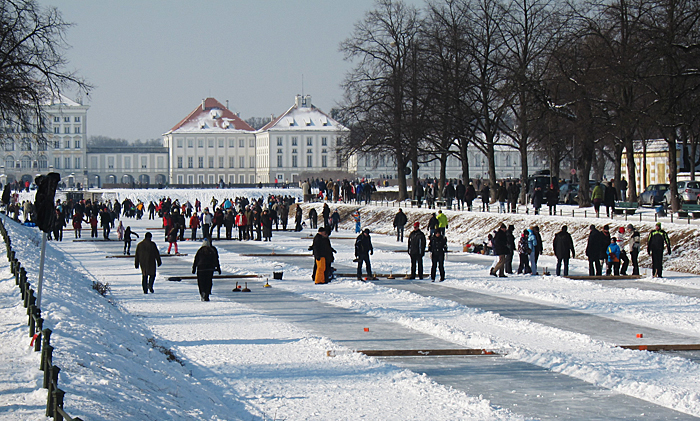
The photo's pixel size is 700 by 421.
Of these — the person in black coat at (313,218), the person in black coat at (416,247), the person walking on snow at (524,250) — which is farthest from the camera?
the person in black coat at (313,218)

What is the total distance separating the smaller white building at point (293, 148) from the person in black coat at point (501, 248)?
108 meters

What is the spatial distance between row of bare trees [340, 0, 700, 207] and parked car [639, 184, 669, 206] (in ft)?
6.73

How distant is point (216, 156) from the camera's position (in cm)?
13838

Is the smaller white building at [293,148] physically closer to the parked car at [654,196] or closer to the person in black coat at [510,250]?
the parked car at [654,196]

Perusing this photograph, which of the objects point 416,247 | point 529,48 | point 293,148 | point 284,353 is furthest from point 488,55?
point 293,148

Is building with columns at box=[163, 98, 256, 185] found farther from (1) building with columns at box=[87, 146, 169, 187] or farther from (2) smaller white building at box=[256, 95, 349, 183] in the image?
(1) building with columns at box=[87, 146, 169, 187]

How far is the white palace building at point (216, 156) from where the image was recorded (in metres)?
132

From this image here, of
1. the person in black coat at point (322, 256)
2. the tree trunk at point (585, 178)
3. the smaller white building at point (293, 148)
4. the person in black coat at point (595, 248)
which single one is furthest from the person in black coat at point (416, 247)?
the smaller white building at point (293, 148)

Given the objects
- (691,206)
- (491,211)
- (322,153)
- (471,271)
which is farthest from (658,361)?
(322,153)

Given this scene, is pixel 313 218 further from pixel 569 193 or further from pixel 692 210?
pixel 692 210

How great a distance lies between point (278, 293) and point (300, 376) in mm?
8789

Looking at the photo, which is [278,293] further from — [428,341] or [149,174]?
[149,174]

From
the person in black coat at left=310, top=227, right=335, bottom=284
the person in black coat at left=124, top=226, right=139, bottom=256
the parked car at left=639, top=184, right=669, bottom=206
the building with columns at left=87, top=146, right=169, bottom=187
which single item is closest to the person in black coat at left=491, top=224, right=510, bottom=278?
the person in black coat at left=310, top=227, right=335, bottom=284

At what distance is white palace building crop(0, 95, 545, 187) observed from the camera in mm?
132000
